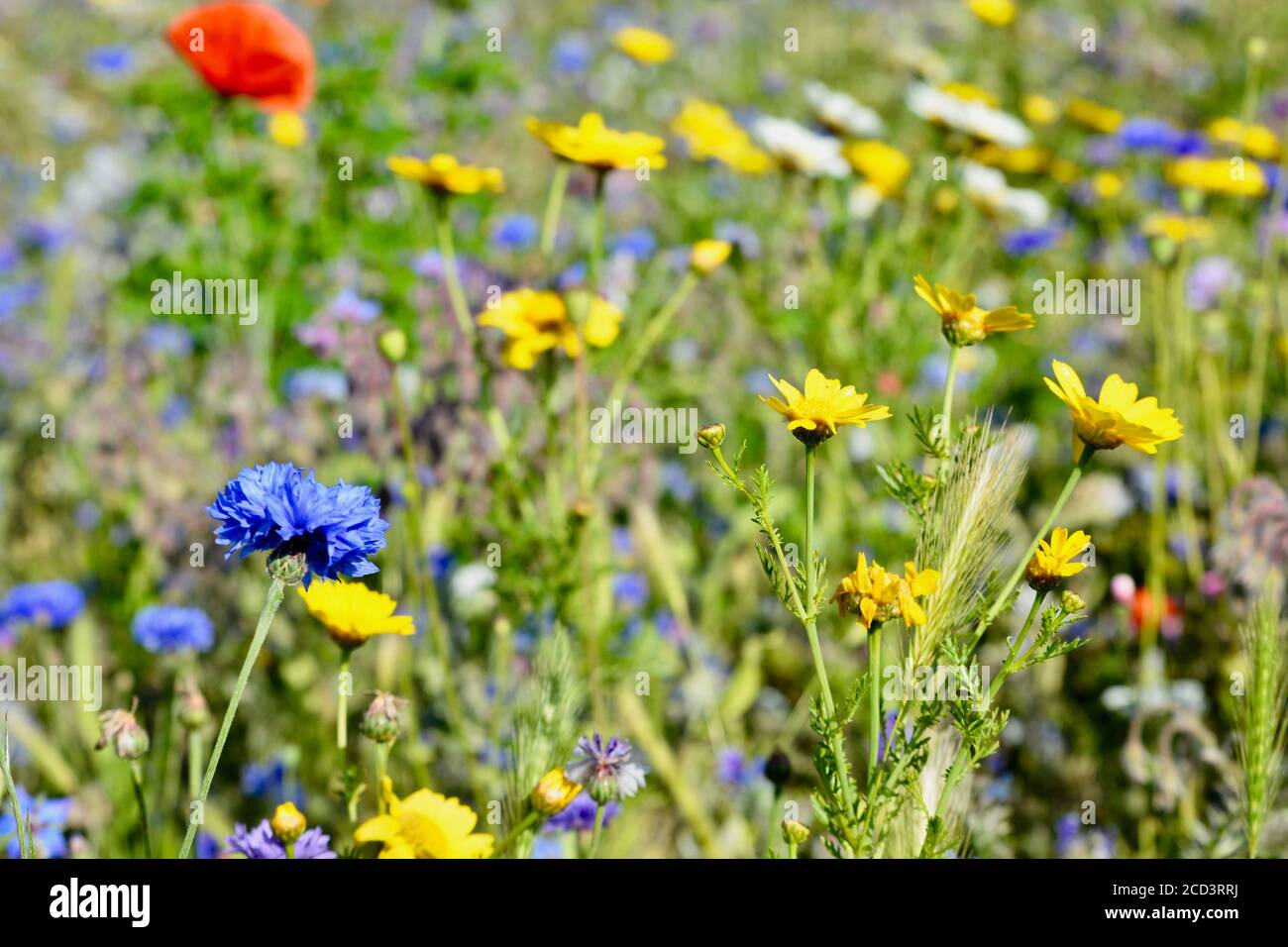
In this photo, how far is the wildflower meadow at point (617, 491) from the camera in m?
1.01

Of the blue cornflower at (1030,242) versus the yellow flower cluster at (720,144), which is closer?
the yellow flower cluster at (720,144)

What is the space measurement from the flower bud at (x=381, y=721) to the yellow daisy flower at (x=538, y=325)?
567 mm

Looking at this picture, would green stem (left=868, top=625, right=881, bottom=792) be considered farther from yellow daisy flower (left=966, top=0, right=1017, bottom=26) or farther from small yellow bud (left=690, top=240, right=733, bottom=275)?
yellow daisy flower (left=966, top=0, right=1017, bottom=26)

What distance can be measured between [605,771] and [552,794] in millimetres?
116

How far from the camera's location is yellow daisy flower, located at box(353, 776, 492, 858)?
0.93 meters

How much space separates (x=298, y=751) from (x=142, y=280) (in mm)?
967

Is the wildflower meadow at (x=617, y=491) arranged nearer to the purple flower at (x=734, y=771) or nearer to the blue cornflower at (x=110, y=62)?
the purple flower at (x=734, y=771)

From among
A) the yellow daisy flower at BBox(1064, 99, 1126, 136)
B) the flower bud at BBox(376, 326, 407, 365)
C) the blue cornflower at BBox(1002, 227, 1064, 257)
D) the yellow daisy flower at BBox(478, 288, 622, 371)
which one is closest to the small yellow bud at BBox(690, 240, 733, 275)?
the yellow daisy flower at BBox(478, 288, 622, 371)

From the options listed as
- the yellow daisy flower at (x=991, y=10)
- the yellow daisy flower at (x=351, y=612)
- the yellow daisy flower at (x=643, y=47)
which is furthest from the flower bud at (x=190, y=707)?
the yellow daisy flower at (x=991, y=10)

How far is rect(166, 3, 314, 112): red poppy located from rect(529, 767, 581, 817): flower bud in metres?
1.41

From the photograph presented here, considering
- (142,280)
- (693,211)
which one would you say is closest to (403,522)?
(142,280)

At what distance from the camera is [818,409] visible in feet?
2.98

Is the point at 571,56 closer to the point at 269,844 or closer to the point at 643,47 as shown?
the point at 643,47

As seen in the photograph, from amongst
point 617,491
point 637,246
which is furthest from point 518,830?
point 637,246
